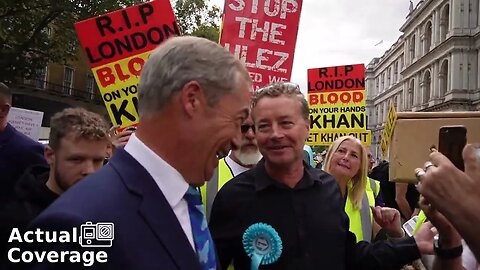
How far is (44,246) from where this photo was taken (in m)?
1.29

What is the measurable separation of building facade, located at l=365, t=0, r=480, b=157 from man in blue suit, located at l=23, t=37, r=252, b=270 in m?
52.1

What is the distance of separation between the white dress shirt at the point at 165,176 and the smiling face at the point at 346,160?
3.11 metres

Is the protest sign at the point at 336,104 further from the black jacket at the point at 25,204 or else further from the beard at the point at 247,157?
the black jacket at the point at 25,204

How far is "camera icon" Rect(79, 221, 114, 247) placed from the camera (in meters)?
1.30

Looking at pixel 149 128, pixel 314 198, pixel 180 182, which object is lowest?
pixel 314 198

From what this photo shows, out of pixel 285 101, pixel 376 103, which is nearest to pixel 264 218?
pixel 285 101

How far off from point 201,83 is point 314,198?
4.08 ft

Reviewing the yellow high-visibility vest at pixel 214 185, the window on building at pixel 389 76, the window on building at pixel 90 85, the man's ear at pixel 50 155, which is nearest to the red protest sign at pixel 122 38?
the yellow high-visibility vest at pixel 214 185

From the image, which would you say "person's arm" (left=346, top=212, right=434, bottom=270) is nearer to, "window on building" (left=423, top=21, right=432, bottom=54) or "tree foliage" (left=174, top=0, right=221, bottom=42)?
"tree foliage" (left=174, top=0, right=221, bottom=42)

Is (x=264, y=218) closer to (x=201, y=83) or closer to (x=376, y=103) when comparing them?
(x=201, y=83)

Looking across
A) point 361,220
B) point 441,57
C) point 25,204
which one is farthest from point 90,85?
point 25,204

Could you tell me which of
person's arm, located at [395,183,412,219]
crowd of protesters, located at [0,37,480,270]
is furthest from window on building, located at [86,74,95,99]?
crowd of protesters, located at [0,37,480,270]

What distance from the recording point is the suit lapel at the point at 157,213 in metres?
1.43

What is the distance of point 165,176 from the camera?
1538 mm
